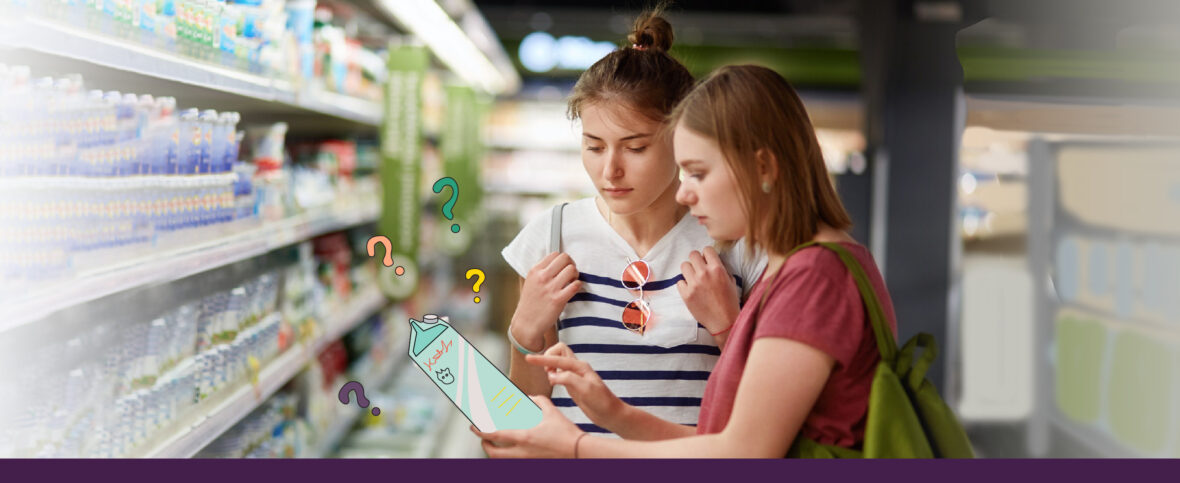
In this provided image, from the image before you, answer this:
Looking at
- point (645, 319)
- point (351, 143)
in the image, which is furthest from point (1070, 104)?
point (645, 319)

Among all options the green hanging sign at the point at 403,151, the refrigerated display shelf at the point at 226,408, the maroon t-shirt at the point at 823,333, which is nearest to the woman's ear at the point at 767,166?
the maroon t-shirt at the point at 823,333

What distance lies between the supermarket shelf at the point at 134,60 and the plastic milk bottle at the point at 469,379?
2.32 ft

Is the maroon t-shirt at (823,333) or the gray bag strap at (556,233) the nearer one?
the maroon t-shirt at (823,333)

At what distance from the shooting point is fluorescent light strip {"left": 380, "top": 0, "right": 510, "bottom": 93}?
3.42 meters

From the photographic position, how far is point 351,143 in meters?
3.99

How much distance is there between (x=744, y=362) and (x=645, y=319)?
24 centimetres

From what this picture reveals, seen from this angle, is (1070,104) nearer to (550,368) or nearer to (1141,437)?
(1141,437)

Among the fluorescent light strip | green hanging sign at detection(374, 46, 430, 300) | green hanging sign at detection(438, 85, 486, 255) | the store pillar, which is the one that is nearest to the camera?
green hanging sign at detection(374, 46, 430, 300)

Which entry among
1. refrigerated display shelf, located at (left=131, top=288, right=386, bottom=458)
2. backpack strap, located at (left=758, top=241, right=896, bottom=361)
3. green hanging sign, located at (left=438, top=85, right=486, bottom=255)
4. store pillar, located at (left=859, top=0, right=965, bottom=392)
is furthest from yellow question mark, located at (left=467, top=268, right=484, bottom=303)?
store pillar, located at (left=859, top=0, right=965, bottom=392)

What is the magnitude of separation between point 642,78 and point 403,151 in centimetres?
213

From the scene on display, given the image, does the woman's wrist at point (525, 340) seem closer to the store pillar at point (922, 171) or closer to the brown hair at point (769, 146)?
the brown hair at point (769, 146)

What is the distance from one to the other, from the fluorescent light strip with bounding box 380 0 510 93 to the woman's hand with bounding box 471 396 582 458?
235cm

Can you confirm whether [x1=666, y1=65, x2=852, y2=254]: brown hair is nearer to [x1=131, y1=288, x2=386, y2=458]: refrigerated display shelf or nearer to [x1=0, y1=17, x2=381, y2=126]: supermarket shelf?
[x1=0, y1=17, x2=381, y2=126]: supermarket shelf

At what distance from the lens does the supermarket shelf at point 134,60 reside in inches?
54.3
